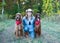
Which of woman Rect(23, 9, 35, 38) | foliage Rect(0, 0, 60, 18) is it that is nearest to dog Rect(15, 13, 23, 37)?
woman Rect(23, 9, 35, 38)

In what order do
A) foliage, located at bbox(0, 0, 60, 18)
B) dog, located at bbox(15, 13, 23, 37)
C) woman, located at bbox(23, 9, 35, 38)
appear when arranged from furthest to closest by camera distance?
foliage, located at bbox(0, 0, 60, 18)
woman, located at bbox(23, 9, 35, 38)
dog, located at bbox(15, 13, 23, 37)

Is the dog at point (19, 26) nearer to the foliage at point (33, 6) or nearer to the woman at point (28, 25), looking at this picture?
the woman at point (28, 25)

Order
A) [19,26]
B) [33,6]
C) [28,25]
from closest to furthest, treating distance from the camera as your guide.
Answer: [19,26] < [28,25] < [33,6]

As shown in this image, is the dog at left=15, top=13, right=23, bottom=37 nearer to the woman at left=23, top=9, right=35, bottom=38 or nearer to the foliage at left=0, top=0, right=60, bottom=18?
the woman at left=23, top=9, right=35, bottom=38

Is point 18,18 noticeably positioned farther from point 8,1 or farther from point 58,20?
point 8,1

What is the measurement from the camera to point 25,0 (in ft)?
40.6

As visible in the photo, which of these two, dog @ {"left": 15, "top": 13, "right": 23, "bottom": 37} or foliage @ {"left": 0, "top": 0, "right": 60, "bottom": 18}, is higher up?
foliage @ {"left": 0, "top": 0, "right": 60, "bottom": 18}

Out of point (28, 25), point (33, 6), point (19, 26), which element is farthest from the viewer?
point (33, 6)

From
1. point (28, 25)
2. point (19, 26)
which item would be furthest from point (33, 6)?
point (19, 26)

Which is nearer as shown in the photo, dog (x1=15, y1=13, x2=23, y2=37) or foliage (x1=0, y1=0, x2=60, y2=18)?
dog (x1=15, y1=13, x2=23, y2=37)

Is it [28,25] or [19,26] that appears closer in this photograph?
[19,26]

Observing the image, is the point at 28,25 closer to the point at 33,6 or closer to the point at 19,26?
the point at 19,26

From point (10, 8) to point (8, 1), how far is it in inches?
15.5

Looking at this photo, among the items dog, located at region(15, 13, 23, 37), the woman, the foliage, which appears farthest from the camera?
the foliage
